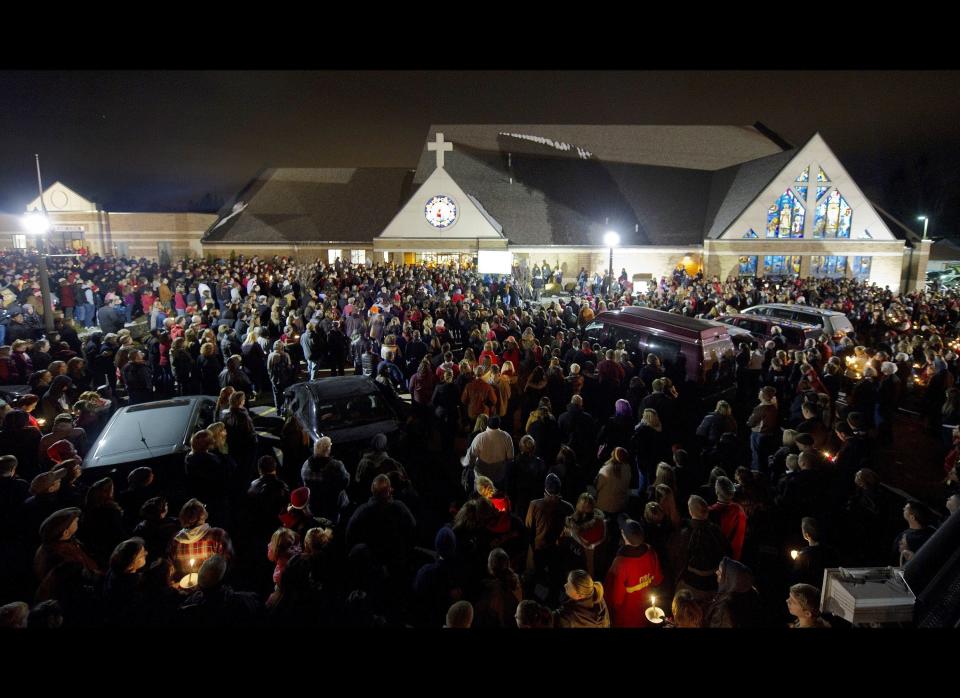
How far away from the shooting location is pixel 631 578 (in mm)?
4352

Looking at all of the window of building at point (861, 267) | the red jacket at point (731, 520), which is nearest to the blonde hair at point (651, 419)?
the red jacket at point (731, 520)

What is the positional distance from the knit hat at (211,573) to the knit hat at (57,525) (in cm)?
166

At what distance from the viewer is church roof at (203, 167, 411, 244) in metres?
36.5

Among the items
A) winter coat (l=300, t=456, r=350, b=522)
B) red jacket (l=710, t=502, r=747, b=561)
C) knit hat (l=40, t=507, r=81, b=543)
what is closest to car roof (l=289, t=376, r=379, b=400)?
winter coat (l=300, t=456, r=350, b=522)

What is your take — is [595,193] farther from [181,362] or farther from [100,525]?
[100,525]

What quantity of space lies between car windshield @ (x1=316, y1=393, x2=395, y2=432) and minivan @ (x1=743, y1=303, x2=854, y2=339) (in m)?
11.4

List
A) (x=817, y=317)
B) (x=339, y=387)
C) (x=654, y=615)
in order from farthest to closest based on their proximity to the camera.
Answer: (x=817, y=317) < (x=339, y=387) < (x=654, y=615)

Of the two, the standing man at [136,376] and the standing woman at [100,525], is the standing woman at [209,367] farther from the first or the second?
the standing woman at [100,525]

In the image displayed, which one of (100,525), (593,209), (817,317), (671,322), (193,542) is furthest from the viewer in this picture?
(593,209)

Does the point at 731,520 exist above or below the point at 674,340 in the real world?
below

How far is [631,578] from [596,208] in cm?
3371

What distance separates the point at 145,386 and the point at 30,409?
259 centimetres

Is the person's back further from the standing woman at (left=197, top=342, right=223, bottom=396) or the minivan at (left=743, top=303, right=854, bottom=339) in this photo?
the minivan at (left=743, top=303, right=854, bottom=339)

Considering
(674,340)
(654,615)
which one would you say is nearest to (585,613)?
(654,615)
